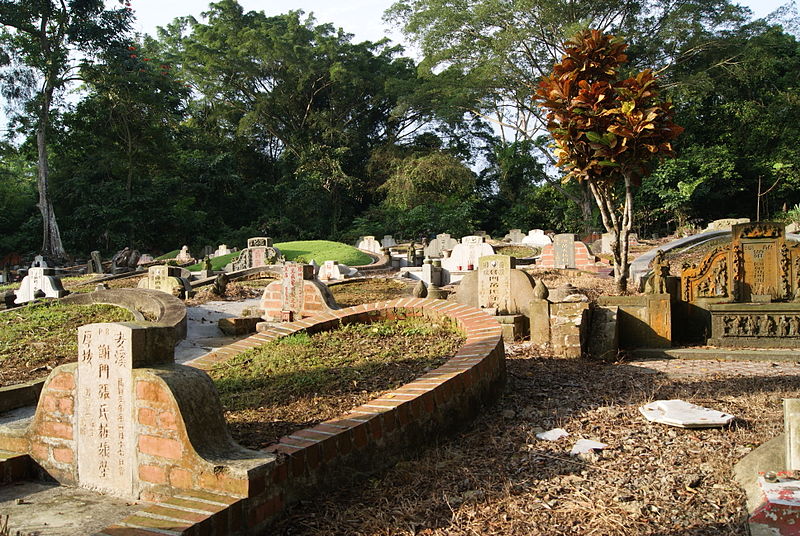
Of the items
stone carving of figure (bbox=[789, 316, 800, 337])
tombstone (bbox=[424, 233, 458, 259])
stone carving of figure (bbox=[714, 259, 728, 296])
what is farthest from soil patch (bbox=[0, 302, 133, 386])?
tombstone (bbox=[424, 233, 458, 259])

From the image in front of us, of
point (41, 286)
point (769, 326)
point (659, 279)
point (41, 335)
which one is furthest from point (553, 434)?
point (41, 286)

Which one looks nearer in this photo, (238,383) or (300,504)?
(300,504)

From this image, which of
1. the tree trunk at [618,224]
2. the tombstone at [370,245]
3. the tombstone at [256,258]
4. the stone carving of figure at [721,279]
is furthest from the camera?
the tombstone at [370,245]

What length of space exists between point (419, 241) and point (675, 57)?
15.7 metres

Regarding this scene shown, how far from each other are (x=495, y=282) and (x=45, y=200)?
26.9 meters

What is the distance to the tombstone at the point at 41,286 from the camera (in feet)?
44.4

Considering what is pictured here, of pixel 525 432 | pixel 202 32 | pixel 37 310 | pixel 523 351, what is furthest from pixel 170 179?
pixel 525 432

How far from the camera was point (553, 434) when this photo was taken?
4.23m

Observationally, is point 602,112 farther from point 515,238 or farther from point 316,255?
point 515,238

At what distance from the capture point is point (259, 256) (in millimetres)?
22531

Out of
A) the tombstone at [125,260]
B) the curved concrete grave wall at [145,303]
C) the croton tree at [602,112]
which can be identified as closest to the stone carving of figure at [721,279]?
the croton tree at [602,112]

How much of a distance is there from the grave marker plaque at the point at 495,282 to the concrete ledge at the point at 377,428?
3.94 metres

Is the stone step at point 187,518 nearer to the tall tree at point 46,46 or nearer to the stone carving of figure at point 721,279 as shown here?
the stone carving of figure at point 721,279

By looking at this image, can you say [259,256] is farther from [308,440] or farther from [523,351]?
[308,440]
